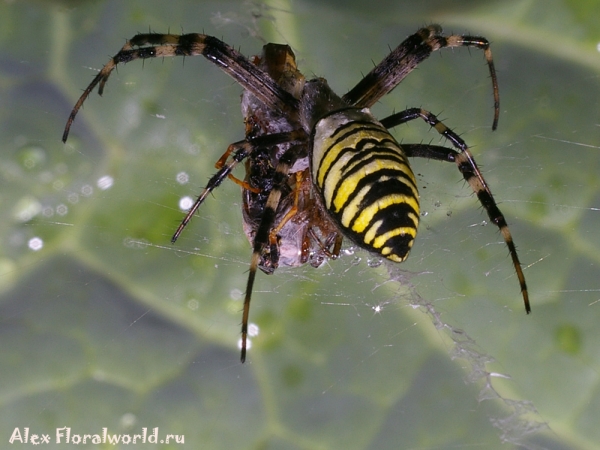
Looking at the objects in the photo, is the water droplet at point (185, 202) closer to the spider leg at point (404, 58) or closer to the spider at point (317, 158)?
the spider at point (317, 158)

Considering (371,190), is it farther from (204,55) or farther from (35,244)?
(35,244)

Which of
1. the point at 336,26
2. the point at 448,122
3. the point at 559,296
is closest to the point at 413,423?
the point at 559,296

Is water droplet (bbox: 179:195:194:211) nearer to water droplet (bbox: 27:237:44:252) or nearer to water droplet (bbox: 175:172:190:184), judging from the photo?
water droplet (bbox: 175:172:190:184)

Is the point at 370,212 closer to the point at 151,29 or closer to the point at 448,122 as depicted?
the point at 448,122

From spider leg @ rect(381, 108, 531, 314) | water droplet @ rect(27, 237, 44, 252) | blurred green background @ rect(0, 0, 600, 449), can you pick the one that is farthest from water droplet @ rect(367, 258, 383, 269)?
water droplet @ rect(27, 237, 44, 252)

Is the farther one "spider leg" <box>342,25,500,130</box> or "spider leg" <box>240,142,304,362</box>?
"spider leg" <box>342,25,500,130</box>

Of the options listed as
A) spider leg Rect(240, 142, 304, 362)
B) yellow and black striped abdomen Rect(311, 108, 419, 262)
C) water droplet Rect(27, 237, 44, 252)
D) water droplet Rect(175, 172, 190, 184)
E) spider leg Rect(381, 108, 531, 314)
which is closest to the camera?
yellow and black striped abdomen Rect(311, 108, 419, 262)
